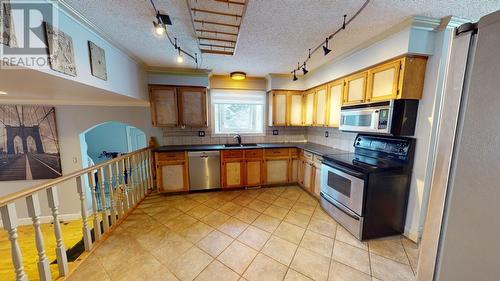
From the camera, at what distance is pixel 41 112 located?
11.3 feet

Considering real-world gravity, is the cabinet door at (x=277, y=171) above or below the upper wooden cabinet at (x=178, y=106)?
below

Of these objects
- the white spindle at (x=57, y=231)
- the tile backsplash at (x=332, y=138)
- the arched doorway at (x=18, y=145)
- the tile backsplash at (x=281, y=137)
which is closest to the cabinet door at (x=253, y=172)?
the tile backsplash at (x=281, y=137)

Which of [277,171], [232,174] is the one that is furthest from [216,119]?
[277,171]

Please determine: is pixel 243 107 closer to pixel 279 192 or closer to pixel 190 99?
pixel 190 99

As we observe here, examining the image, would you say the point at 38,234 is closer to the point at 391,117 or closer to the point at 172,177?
the point at 172,177

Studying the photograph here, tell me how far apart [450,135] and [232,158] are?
299 centimetres

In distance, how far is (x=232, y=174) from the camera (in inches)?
135

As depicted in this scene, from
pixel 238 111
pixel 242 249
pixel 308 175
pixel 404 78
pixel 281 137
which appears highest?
pixel 404 78

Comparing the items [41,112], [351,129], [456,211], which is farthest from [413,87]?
[41,112]

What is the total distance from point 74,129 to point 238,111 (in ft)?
11.3

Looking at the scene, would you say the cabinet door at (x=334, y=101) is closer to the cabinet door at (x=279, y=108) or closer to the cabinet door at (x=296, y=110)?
the cabinet door at (x=296, y=110)

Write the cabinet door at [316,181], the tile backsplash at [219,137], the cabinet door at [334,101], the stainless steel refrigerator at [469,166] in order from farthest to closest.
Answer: the tile backsplash at [219,137] → the cabinet door at [316,181] → the cabinet door at [334,101] → the stainless steel refrigerator at [469,166]

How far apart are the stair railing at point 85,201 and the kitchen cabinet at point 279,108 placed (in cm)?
263

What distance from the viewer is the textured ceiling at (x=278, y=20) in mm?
1531
